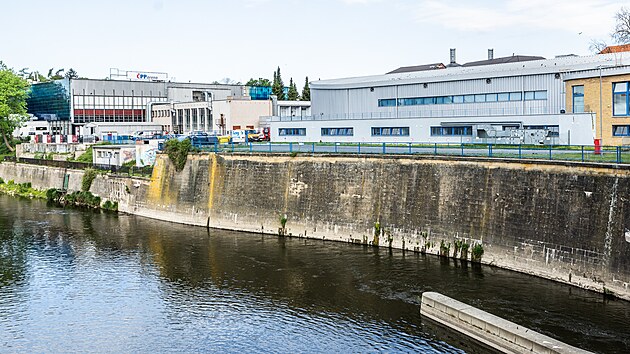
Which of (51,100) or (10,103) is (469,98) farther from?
(51,100)

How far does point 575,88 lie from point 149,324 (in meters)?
31.0

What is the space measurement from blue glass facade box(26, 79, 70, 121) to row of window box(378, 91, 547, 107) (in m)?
55.6

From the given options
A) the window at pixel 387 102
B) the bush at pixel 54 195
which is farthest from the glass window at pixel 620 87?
the bush at pixel 54 195

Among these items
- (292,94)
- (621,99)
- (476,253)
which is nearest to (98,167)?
(476,253)

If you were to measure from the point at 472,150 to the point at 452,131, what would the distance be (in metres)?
11.2

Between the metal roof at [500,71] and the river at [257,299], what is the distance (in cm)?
1730

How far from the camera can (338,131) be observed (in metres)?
58.8

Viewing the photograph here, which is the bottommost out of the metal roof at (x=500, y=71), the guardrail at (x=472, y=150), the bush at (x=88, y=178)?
the bush at (x=88, y=178)

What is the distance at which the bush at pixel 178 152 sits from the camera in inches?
2152

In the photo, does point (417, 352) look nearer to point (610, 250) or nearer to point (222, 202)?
point (610, 250)

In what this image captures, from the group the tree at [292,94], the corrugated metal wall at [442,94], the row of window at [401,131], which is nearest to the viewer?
the row of window at [401,131]

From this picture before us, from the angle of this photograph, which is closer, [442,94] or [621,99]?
[621,99]

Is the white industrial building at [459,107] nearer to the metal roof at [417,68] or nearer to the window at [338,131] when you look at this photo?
the window at [338,131]

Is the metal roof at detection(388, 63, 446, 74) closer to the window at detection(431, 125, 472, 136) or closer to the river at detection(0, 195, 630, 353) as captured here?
the window at detection(431, 125, 472, 136)
